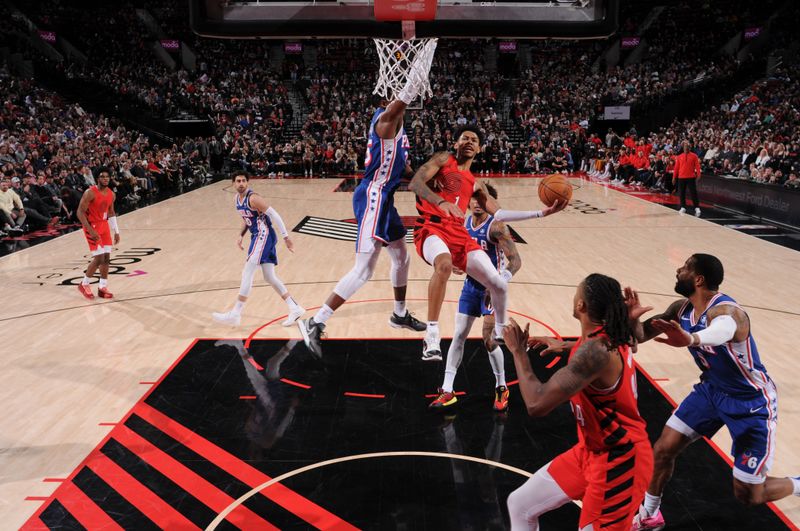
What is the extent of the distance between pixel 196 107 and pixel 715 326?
2535 centimetres

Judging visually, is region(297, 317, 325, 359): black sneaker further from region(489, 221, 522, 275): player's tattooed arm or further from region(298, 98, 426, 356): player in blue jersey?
region(489, 221, 522, 275): player's tattooed arm

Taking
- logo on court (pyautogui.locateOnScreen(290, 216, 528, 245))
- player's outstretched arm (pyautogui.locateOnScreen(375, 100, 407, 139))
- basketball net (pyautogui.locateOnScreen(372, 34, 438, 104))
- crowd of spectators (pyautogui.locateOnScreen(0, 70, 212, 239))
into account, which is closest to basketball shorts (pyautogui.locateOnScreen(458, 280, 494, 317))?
player's outstretched arm (pyautogui.locateOnScreen(375, 100, 407, 139))

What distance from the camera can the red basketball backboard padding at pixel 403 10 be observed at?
6336mm

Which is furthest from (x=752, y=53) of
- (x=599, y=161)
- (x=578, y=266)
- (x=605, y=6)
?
(x=605, y=6)

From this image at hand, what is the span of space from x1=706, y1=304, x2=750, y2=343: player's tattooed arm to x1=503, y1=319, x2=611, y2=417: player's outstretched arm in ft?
3.58

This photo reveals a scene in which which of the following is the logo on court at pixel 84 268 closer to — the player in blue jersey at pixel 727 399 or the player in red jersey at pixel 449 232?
the player in red jersey at pixel 449 232

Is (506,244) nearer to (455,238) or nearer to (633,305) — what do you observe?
(455,238)

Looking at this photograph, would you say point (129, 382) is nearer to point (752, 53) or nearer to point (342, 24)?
point (342, 24)

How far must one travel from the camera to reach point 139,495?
3850mm

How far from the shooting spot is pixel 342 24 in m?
6.46

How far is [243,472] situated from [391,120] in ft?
8.92

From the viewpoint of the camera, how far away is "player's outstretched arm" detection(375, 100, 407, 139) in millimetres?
4707

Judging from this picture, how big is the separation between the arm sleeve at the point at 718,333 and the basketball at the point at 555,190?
5.84 feet

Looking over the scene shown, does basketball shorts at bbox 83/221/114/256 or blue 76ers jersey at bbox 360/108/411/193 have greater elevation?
blue 76ers jersey at bbox 360/108/411/193
